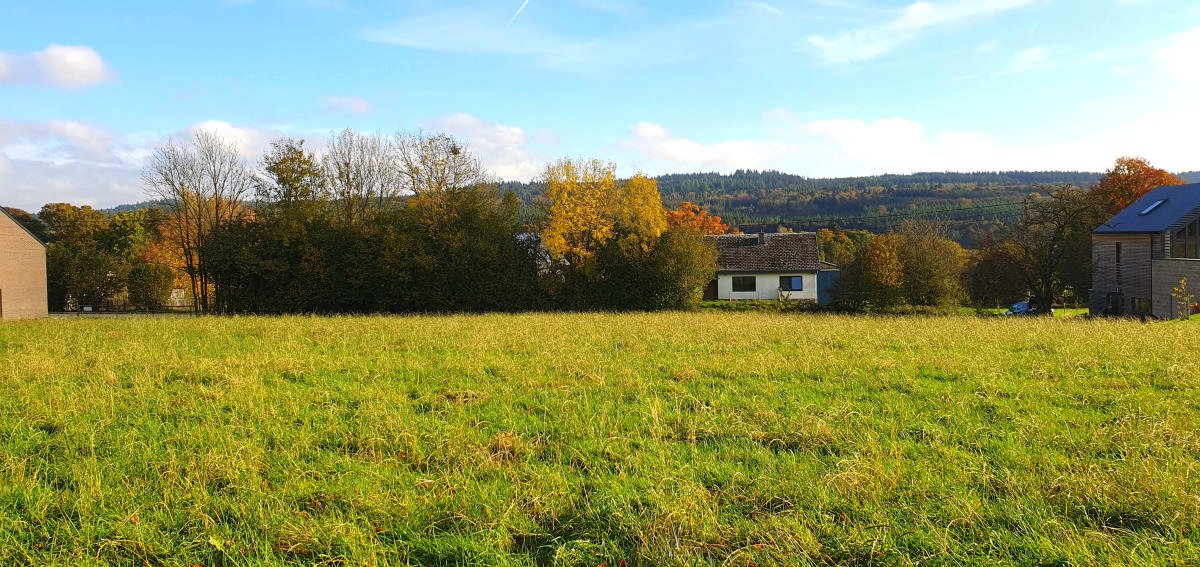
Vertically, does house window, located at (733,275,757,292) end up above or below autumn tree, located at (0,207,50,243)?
below

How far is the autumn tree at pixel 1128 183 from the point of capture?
45.5 metres

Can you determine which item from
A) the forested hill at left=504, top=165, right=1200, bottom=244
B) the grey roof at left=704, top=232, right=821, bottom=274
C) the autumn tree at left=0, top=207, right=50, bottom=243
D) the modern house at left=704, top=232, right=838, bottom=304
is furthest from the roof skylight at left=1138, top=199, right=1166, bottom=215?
the autumn tree at left=0, top=207, right=50, bottom=243

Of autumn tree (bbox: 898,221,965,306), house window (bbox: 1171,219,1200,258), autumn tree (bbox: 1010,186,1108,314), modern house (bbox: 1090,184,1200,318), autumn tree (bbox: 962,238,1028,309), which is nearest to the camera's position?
house window (bbox: 1171,219,1200,258)

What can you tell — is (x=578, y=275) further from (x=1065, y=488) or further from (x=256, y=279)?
(x=1065, y=488)

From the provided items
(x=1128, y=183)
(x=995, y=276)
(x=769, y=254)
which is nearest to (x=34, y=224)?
(x=769, y=254)

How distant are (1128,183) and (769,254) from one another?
83.5ft

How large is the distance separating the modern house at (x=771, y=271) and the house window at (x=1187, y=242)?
20954mm

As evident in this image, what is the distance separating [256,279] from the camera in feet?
104

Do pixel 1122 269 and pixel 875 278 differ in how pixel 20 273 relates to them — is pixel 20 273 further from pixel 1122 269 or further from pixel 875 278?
pixel 1122 269

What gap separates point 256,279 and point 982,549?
34013 millimetres

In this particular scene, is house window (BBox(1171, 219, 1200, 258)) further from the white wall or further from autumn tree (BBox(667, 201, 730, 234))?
autumn tree (BBox(667, 201, 730, 234))

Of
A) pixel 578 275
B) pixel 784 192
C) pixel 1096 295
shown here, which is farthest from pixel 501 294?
pixel 784 192

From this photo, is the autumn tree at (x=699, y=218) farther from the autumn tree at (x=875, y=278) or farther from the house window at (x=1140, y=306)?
the house window at (x=1140, y=306)

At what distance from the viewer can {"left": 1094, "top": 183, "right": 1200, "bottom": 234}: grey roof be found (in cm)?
3303
